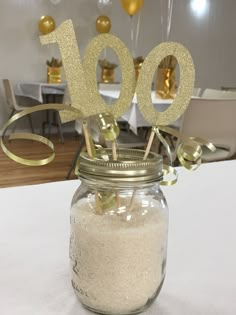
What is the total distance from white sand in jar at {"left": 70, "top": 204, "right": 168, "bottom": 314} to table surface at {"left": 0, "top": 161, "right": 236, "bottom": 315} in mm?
25

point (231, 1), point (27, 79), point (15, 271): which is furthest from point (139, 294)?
point (231, 1)

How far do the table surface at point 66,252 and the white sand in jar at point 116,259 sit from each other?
0.08 feet

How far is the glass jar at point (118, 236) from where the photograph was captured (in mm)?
360

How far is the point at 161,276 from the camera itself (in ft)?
1.30

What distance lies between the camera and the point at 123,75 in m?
0.41

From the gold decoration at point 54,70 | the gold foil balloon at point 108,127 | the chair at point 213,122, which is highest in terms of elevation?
the gold foil balloon at point 108,127

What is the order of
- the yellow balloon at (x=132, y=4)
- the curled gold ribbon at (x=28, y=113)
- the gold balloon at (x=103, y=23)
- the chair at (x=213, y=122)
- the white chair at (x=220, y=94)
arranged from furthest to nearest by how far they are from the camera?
1. the gold balloon at (x=103, y=23)
2. the yellow balloon at (x=132, y=4)
3. the white chair at (x=220, y=94)
4. the chair at (x=213, y=122)
5. the curled gold ribbon at (x=28, y=113)

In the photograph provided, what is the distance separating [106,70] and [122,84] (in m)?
5.04

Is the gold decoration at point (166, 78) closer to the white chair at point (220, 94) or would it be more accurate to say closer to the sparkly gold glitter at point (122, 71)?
the white chair at point (220, 94)

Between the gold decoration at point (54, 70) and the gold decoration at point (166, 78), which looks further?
the gold decoration at point (54, 70)

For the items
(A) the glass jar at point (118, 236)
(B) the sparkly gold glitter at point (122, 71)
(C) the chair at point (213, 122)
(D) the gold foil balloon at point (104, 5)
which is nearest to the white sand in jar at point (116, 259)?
(A) the glass jar at point (118, 236)

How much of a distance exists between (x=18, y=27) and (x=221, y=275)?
5315 millimetres

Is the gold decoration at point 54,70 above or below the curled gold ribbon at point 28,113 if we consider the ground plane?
below

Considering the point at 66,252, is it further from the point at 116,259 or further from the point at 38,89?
the point at 38,89
